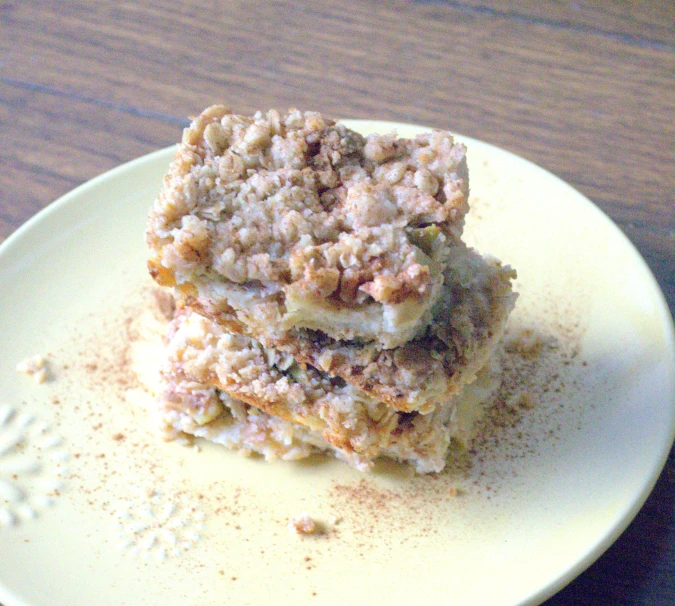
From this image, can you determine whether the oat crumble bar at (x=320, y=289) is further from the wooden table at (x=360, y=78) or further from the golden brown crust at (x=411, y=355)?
the wooden table at (x=360, y=78)

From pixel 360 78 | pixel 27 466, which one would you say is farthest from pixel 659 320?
pixel 360 78

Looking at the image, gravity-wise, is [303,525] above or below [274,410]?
below

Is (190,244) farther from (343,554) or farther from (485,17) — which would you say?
(485,17)

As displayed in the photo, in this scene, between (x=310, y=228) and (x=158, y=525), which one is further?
(x=158, y=525)

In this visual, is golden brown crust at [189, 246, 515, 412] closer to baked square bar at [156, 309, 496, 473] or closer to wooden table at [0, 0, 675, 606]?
baked square bar at [156, 309, 496, 473]

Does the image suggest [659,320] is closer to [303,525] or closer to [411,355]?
[411,355]

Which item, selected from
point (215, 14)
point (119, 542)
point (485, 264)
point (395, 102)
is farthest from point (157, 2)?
point (119, 542)

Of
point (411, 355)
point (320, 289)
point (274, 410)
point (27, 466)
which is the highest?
point (320, 289)
